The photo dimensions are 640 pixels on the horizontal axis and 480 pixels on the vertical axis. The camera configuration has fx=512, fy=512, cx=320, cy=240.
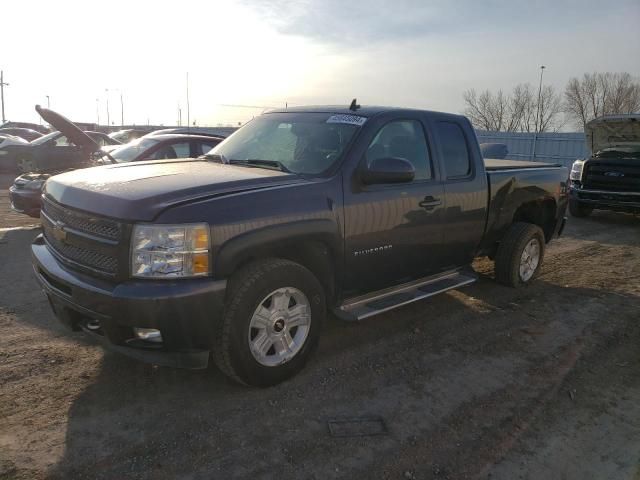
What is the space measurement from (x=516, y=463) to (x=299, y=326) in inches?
62.8

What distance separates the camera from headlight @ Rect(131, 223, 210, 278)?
2.94 metres

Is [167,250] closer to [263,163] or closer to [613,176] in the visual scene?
[263,163]

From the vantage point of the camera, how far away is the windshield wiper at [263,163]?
3971 millimetres

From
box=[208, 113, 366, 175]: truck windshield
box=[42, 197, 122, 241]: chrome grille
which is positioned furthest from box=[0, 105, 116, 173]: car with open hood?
box=[42, 197, 122, 241]: chrome grille

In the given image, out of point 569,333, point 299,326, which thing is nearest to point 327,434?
point 299,326

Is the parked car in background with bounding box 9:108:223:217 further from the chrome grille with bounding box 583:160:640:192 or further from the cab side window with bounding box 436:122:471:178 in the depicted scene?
the chrome grille with bounding box 583:160:640:192

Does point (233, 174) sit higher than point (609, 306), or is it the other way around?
point (233, 174)

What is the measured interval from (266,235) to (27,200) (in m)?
6.49

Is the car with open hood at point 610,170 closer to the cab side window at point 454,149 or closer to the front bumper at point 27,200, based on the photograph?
the cab side window at point 454,149

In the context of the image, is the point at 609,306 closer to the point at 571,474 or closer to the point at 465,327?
the point at 465,327

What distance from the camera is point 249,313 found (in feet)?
10.6

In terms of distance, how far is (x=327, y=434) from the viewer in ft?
9.95

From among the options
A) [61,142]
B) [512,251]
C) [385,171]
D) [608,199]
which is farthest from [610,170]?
[61,142]

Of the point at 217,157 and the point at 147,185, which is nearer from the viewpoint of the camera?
the point at 147,185
